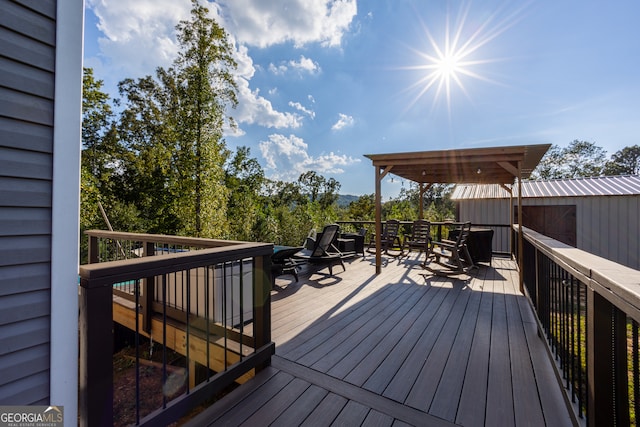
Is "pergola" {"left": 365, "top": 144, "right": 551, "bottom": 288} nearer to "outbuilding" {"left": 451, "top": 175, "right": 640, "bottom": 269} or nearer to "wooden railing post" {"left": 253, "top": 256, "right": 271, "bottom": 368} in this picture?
"wooden railing post" {"left": 253, "top": 256, "right": 271, "bottom": 368}

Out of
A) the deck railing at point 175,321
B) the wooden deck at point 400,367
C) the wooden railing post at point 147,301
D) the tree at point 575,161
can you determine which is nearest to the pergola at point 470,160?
the wooden deck at point 400,367

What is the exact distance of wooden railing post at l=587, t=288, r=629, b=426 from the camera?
3.39 feet

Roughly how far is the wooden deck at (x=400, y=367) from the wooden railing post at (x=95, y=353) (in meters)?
0.60

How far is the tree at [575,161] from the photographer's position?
3005 cm

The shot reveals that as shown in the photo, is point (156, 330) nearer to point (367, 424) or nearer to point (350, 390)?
point (350, 390)

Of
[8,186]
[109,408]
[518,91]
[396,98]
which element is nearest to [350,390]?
[109,408]

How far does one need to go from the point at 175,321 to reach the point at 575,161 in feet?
138

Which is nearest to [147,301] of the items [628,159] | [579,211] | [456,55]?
[456,55]

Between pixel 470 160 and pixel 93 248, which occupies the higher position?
pixel 470 160

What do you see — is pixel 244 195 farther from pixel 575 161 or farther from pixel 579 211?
pixel 575 161

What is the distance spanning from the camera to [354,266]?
6.20 metres

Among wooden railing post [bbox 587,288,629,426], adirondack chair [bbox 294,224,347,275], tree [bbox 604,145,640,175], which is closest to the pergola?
adirondack chair [bbox 294,224,347,275]

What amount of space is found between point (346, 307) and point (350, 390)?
5.41ft

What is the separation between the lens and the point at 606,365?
112 centimetres
